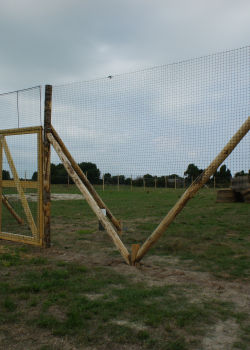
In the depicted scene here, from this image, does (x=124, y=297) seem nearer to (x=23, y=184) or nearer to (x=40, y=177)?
(x=40, y=177)

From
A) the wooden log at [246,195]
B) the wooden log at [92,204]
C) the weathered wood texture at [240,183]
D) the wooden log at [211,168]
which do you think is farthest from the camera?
the weathered wood texture at [240,183]

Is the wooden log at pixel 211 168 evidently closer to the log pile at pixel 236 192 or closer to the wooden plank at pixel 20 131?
the wooden plank at pixel 20 131

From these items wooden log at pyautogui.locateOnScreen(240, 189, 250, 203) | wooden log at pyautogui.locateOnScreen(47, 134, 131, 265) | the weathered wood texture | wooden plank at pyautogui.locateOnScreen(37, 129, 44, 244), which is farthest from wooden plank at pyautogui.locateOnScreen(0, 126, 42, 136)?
the weathered wood texture

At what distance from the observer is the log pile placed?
15.6 m

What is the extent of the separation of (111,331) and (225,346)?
1.05m

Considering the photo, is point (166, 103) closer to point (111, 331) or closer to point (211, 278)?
point (211, 278)

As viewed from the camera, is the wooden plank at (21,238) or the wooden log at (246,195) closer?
the wooden plank at (21,238)

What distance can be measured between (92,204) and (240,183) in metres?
12.8

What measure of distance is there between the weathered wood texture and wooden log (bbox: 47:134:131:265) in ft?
40.5

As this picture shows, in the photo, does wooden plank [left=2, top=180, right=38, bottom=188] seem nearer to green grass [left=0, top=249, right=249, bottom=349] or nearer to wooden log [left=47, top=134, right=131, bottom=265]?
wooden log [left=47, top=134, right=131, bottom=265]

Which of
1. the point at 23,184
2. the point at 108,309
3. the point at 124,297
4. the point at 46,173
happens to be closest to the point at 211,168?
the point at 124,297

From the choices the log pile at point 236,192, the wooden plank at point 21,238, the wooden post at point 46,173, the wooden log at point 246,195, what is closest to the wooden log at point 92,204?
the wooden post at point 46,173

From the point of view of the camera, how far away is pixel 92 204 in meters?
5.38

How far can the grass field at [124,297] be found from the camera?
8.69 ft
